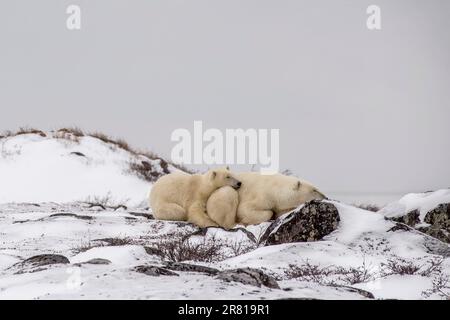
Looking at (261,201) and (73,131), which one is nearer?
(261,201)

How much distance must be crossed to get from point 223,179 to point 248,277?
6.30m

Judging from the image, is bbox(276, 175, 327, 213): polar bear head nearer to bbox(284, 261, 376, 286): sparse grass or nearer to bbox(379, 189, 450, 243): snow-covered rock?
bbox(379, 189, 450, 243): snow-covered rock

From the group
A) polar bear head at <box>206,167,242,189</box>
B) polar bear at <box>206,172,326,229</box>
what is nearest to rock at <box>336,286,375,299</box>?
polar bear at <box>206,172,326,229</box>

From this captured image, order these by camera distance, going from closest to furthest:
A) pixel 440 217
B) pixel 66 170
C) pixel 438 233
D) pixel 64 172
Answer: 1. pixel 438 233
2. pixel 440 217
3. pixel 64 172
4. pixel 66 170

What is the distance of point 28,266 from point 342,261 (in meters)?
2.91

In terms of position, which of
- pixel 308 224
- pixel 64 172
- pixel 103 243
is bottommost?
pixel 64 172

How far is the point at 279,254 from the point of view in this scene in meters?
6.47

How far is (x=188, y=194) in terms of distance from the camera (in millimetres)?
11023

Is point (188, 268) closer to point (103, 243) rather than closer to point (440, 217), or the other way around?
point (103, 243)

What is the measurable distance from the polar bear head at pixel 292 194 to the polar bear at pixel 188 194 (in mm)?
780

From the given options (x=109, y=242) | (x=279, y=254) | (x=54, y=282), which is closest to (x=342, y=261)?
(x=279, y=254)

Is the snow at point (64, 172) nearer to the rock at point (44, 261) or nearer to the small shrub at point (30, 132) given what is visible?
the small shrub at point (30, 132)

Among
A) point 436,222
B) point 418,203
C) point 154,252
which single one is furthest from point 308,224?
point 418,203

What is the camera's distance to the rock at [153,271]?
4.58 metres
